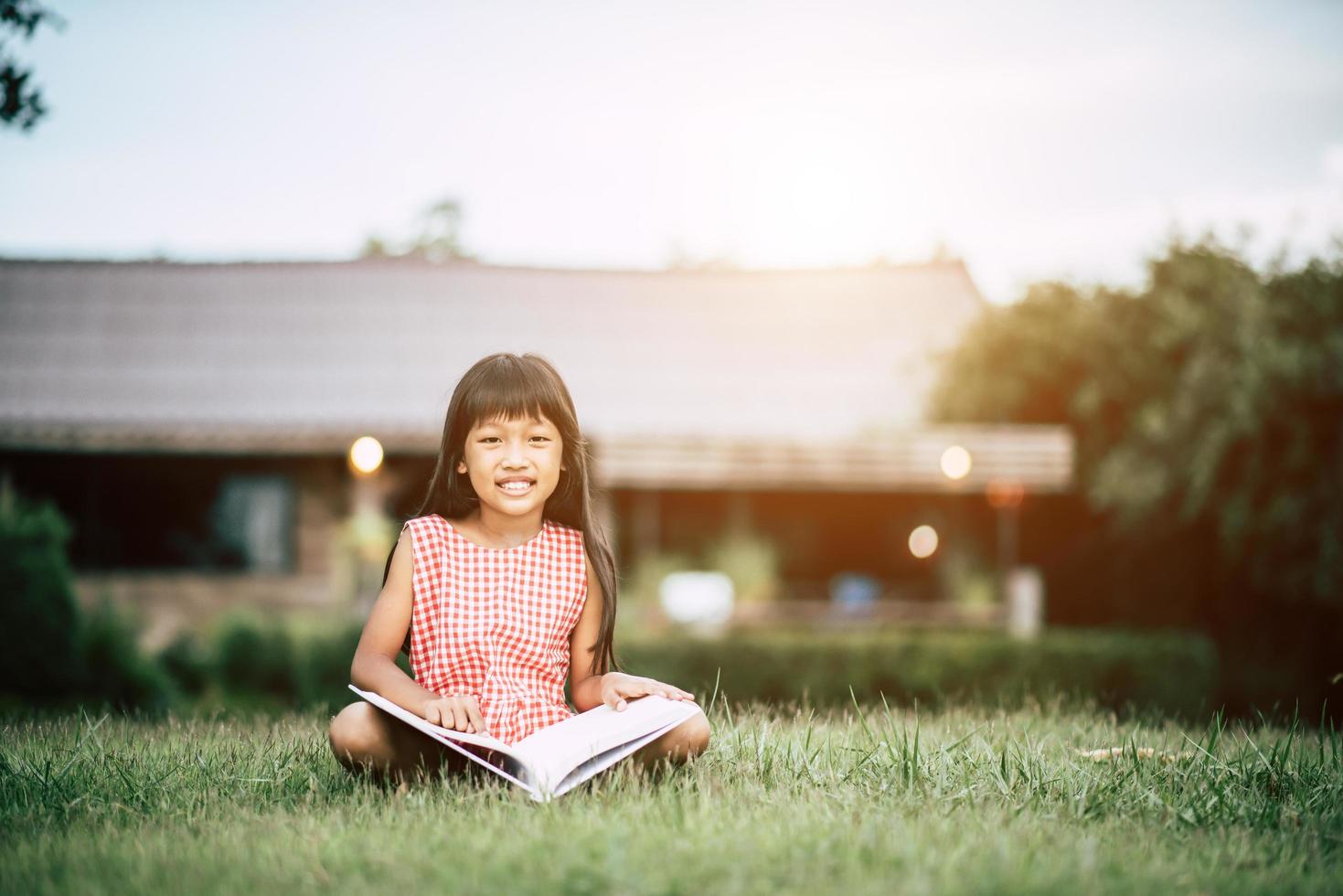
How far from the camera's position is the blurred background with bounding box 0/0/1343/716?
1005cm

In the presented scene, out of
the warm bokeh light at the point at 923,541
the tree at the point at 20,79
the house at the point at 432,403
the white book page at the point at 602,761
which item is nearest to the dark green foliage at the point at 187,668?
the house at the point at 432,403

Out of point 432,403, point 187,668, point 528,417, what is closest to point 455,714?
point 528,417

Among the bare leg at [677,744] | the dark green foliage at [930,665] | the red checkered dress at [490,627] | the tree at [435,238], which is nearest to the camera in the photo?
the bare leg at [677,744]

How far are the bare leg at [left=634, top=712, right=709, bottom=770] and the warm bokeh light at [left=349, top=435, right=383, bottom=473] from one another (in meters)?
11.8

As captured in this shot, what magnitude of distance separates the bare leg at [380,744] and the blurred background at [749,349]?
161 inches

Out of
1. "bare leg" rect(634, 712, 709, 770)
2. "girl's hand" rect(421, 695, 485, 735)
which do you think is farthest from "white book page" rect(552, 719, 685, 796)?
"girl's hand" rect(421, 695, 485, 735)

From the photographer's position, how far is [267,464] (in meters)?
A: 17.9

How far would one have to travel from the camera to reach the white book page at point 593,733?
3051 millimetres

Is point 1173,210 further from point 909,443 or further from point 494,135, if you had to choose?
point 494,135

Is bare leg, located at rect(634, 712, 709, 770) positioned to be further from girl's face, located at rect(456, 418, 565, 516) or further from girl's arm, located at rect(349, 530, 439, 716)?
girl's face, located at rect(456, 418, 565, 516)

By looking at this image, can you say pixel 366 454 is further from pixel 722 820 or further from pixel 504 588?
pixel 722 820

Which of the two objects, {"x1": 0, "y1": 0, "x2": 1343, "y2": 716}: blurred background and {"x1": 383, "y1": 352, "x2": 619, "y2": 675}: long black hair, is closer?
{"x1": 383, "y1": 352, "x2": 619, "y2": 675}: long black hair

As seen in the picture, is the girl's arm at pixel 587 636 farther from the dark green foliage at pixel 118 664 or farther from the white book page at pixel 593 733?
the dark green foliage at pixel 118 664

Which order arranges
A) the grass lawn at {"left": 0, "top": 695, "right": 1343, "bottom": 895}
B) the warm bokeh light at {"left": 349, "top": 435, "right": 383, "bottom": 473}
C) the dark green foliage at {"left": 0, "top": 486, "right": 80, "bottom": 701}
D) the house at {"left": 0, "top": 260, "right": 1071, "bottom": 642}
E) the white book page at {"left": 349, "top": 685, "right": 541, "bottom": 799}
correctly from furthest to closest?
the house at {"left": 0, "top": 260, "right": 1071, "bottom": 642} < the warm bokeh light at {"left": 349, "top": 435, "right": 383, "bottom": 473} < the dark green foliage at {"left": 0, "top": 486, "right": 80, "bottom": 701} < the white book page at {"left": 349, "top": 685, "right": 541, "bottom": 799} < the grass lawn at {"left": 0, "top": 695, "right": 1343, "bottom": 895}
